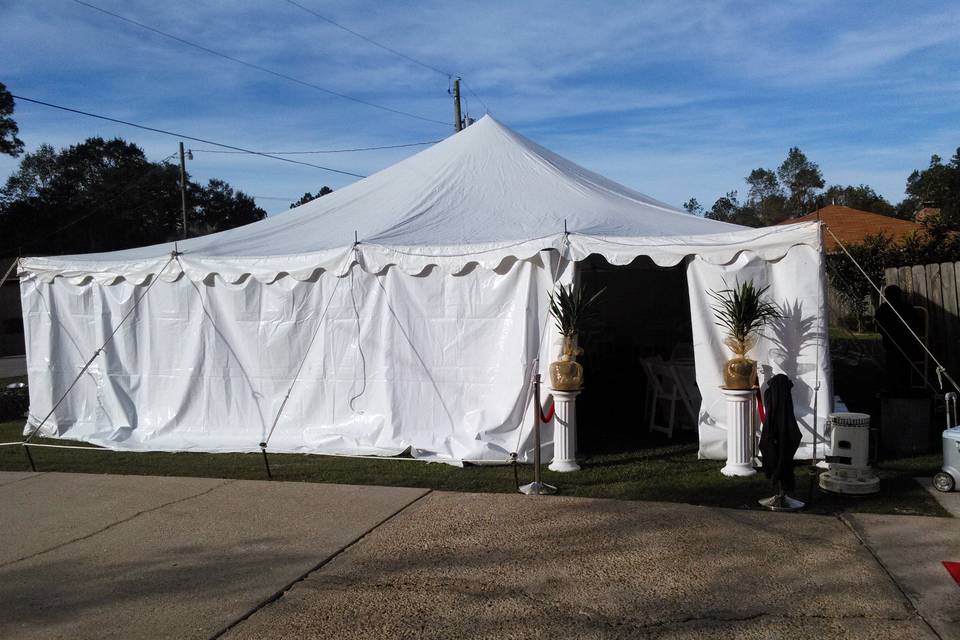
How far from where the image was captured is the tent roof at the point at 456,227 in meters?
7.05

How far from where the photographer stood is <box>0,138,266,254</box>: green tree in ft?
111

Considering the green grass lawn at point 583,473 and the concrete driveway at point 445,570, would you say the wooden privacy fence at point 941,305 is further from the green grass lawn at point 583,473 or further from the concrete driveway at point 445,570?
the concrete driveway at point 445,570

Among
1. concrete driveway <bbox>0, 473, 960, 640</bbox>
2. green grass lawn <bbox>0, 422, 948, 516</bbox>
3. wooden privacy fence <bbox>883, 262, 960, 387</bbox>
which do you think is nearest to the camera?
concrete driveway <bbox>0, 473, 960, 640</bbox>

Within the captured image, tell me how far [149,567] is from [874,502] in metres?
5.08

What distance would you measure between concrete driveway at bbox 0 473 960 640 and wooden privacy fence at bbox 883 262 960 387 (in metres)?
4.53

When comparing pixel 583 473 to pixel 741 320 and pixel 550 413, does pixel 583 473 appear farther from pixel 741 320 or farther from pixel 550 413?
pixel 741 320

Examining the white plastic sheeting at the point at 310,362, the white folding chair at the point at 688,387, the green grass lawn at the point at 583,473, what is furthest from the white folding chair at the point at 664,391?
the white plastic sheeting at the point at 310,362

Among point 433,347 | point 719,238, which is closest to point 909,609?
point 719,238

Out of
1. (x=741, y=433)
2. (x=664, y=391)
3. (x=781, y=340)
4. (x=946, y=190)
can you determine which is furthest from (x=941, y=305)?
(x=946, y=190)

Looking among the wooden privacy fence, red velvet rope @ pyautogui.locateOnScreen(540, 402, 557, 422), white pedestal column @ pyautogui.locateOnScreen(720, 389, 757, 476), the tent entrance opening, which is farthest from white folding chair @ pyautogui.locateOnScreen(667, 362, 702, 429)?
the wooden privacy fence

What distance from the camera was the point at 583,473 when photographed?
6.77m

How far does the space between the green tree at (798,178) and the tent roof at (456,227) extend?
4431cm

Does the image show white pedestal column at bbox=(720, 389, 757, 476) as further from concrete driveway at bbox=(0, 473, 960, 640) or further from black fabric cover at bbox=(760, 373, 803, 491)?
concrete driveway at bbox=(0, 473, 960, 640)

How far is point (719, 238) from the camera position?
6.83 m
